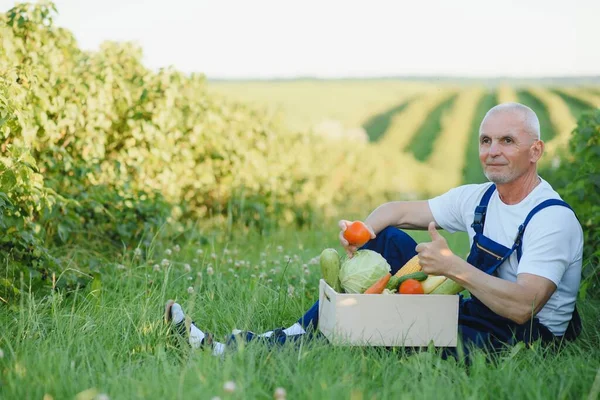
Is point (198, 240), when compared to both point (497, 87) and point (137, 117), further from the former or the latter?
point (497, 87)

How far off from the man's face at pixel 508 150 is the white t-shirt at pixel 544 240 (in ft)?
0.46

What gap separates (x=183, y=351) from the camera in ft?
10.5

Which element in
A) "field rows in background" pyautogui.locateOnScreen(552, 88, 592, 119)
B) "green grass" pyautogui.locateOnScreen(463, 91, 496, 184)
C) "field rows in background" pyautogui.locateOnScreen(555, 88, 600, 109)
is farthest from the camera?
"field rows in background" pyautogui.locateOnScreen(555, 88, 600, 109)

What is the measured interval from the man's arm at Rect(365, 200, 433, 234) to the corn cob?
37 cm

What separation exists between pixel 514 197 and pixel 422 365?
3.25ft

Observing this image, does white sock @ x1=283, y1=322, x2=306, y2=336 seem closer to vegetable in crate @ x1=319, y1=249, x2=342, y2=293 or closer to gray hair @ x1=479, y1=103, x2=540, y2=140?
vegetable in crate @ x1=319, y1=249, x2=342, y2=293

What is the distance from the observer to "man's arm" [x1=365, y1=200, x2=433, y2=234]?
3902mm

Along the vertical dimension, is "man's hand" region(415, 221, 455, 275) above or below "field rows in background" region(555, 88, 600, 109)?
above

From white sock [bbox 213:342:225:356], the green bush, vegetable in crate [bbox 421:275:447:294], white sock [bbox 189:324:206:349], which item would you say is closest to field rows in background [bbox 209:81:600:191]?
the green bush

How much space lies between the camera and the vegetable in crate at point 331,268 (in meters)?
3.43

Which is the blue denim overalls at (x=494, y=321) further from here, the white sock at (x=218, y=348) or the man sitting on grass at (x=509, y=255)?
the white sock at (x=218, y=348)

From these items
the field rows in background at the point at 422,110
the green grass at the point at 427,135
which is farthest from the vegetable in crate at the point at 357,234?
the green grass at the point at 427,135

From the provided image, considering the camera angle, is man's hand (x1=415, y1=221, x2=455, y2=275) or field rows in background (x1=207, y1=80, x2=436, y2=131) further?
field rows in background (x1=207, y1=80, x2=436, y2=131)

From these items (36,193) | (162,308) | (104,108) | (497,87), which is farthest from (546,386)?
(497,87)
